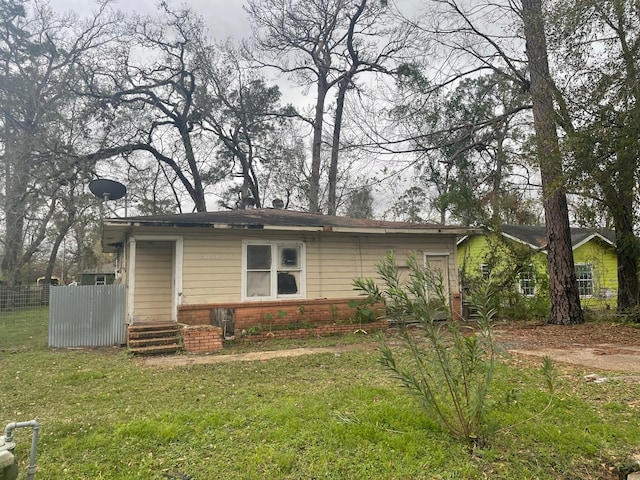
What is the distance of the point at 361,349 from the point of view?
7883 mm

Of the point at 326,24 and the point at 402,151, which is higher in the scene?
the point at 326,24

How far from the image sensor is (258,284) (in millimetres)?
9680

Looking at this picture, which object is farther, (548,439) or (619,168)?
(619,168)

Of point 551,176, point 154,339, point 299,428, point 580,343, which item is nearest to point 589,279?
point 551,176

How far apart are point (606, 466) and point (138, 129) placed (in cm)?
2076

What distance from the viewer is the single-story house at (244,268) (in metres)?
8.94

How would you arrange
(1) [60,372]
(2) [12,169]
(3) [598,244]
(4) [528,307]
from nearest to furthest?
(1) [60,372] → (4) [528,307] → (2) [12,169] → (3) [598,244]

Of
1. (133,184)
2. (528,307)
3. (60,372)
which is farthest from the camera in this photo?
(133,184)

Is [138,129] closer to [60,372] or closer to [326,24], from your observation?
[326,24]

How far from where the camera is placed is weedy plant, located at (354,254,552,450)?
3.00m

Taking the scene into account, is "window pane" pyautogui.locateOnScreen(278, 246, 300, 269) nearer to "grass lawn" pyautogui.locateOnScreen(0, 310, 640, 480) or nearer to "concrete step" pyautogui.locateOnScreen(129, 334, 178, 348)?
"concrete step" pyautogui.locateOnScreen(129, 334, 178, 348)

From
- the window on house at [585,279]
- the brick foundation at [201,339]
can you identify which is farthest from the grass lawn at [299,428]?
the window on house at [585,279]

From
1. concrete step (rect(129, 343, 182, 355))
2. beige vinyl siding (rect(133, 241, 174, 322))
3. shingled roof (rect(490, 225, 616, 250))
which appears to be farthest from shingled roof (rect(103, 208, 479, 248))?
shingled roof (rect(490, 225, 616, 250))

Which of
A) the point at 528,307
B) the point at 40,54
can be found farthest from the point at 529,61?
the point at 40,54
